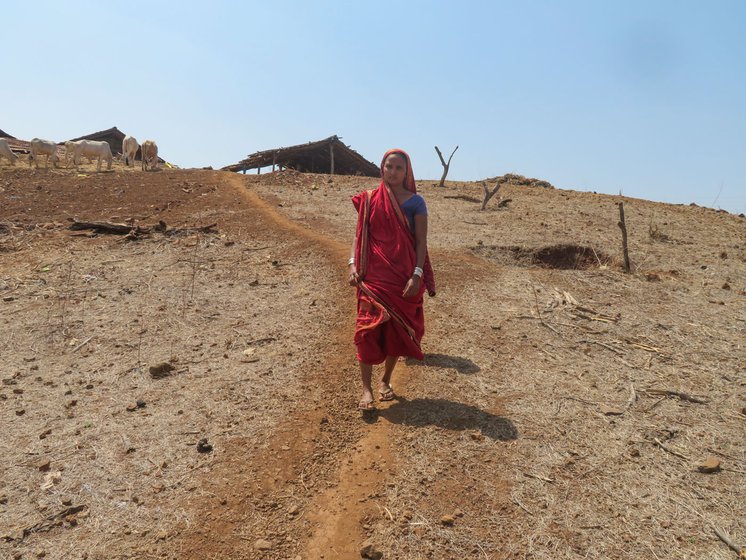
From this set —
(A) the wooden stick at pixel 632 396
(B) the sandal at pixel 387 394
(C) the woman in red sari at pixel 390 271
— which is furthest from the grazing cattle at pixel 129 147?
(A) the wooden stick at pixel 632 396

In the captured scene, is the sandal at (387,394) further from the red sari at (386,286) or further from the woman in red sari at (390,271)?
the red sari at (386,286)

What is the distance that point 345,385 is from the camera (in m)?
4.57

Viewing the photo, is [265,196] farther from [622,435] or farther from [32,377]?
[622,435]

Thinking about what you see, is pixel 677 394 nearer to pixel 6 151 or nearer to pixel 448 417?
Result: pixel 448 417

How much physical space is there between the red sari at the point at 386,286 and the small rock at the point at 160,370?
1764 mm

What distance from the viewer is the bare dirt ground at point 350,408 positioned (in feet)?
9.79

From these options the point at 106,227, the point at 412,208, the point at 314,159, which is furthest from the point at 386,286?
the point at 314,159

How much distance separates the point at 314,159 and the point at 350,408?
17060 mm

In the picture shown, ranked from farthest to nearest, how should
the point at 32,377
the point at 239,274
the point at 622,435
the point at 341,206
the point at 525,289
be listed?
the point at 341,206, the point at 239,274, the point at 525,289, the point at 32,377, the point at 622,435

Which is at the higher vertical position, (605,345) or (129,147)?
(129,147)

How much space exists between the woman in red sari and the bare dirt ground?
47 cm

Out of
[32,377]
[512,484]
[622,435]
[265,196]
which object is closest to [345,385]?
[512,484]

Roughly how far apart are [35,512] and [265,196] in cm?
1005

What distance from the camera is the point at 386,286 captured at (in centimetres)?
401
